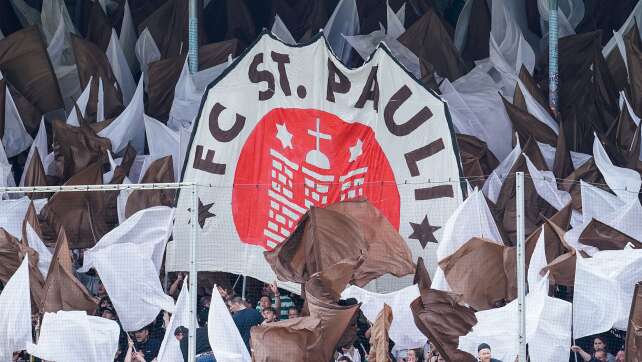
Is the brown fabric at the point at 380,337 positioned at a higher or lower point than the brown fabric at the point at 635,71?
lower

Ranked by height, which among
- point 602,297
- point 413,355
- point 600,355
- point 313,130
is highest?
point 313,130

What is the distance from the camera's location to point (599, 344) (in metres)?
11.9

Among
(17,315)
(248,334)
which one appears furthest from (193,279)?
(17,315)

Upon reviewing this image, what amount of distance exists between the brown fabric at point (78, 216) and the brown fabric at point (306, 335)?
2.82 m

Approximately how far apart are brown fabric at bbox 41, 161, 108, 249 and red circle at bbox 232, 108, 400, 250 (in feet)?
4.74

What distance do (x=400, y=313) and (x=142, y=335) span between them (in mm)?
2144

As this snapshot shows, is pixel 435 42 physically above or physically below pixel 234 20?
below

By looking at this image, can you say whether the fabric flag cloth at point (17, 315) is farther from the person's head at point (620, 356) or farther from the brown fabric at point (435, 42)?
the brown fabric at point (435, 42)

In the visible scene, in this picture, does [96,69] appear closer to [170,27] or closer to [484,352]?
[170,27]

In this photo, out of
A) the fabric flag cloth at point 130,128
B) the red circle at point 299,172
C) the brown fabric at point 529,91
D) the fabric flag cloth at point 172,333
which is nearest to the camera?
the fabric flag cloth at point 172,333

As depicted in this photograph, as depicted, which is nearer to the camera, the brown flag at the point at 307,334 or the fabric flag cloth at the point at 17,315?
the brown flag at the point at 307,334

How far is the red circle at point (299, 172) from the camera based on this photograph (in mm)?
13195

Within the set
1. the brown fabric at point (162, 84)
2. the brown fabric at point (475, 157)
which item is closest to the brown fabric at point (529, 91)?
the brown fabric at point (475, 157)

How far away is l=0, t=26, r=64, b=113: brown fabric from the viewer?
19.8 metres
